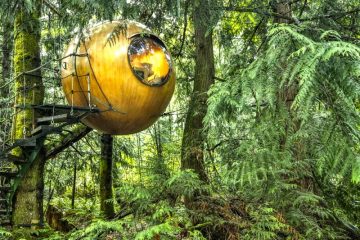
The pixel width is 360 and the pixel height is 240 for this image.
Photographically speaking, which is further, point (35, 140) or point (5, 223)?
point (5, 223)

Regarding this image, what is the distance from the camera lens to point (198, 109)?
5398 mm

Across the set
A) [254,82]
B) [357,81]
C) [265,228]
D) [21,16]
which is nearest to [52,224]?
[21,16]

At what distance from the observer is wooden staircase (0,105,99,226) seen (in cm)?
462

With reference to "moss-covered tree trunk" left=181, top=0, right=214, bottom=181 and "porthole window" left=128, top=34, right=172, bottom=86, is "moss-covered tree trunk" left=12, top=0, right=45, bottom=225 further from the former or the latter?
"moss-covered tree trunk" left=181, top=0, right=214, bottom=181

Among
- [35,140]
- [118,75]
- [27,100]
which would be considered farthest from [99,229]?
[27,100]

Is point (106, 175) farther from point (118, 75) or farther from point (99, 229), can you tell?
point (118, 75)

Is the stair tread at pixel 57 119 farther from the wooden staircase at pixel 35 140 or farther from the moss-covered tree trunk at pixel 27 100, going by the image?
the moss-covered tree trunk at pixel 27 100

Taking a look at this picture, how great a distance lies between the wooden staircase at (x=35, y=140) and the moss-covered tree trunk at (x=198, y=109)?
1.49m

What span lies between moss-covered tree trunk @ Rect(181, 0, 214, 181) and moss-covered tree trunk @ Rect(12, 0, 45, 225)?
2225 mm

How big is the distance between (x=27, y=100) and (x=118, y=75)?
228cm

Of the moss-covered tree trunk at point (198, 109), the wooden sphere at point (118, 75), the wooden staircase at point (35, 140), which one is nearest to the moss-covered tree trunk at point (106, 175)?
the wooden staircase at point (35, 140)

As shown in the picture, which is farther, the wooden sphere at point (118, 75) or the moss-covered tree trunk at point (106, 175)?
the moss-covered tree trunk at point (106, 175)

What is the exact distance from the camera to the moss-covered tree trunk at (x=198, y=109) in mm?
5068

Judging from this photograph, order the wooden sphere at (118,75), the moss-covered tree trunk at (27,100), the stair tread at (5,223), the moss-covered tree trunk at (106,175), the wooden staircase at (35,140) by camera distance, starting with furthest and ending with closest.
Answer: the moss-covered tree trunk at (106,175) < the moss-covered tree trunk at (27,100) < the stair tread at (5,223) < the wooden staircase at (35,140) < the wooden sphere at (118,75)
